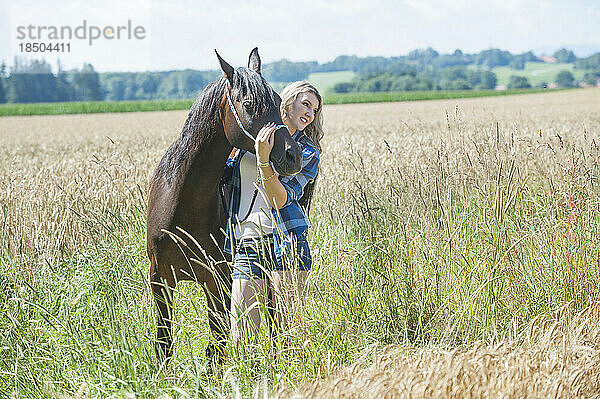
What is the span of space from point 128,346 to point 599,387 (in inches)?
87.4

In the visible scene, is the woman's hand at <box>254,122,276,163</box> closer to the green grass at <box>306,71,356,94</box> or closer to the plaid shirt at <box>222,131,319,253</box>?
the plaid shirt at <box>222,131,319,253</box>

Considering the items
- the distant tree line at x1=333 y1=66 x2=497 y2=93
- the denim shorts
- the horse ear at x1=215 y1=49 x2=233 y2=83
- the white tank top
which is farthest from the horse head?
the distant tree line at x1=333 y1=66 x2=497 y2=93

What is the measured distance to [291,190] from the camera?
10.4 ft

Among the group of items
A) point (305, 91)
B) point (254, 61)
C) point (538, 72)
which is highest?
point (538, 72)

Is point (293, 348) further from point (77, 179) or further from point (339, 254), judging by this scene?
point (77, 179)

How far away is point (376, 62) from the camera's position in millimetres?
106438

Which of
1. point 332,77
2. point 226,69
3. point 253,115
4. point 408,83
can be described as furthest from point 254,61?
point 332,77

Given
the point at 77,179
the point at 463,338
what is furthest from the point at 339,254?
the point at 77,179

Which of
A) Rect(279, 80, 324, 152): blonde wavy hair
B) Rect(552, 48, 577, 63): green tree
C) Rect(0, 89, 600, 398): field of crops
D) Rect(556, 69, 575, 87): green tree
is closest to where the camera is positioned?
Rect(0, 89, 600, 398): field of crops

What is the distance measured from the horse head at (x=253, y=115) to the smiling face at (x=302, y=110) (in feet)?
1.02

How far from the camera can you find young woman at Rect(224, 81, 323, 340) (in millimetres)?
3049

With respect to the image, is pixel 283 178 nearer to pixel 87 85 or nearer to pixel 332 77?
pixel 87 85

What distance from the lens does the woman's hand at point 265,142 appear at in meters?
2.76

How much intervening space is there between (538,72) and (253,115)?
9626 centimetres
